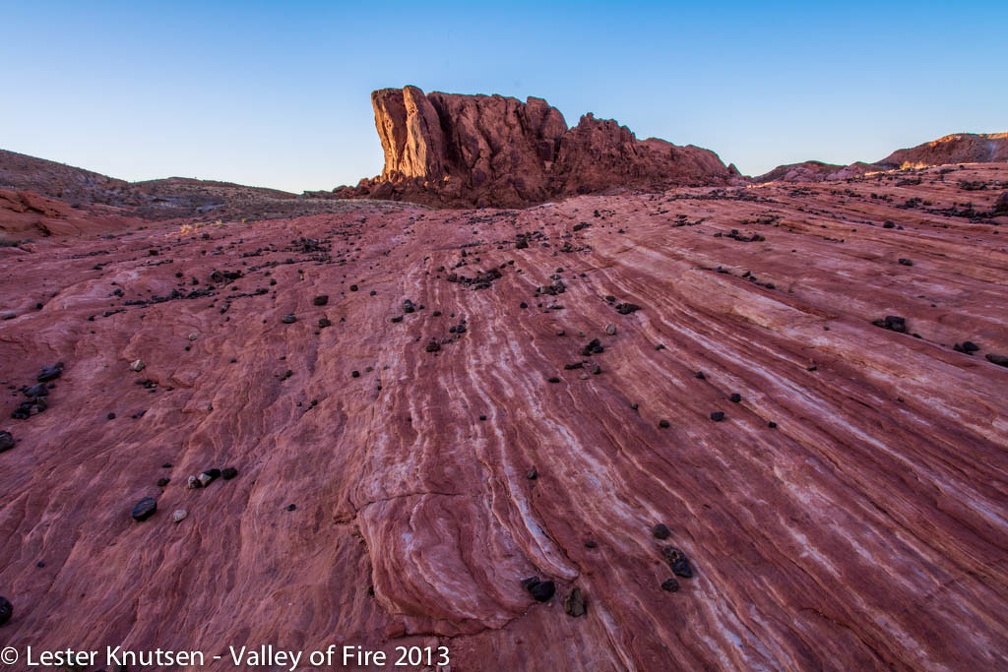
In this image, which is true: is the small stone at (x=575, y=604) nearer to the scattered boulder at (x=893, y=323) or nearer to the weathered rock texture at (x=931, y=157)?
the scattered boulder at (x=893, y=323)

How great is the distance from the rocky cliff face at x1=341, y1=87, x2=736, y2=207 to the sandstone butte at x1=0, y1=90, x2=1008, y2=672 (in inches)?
2311

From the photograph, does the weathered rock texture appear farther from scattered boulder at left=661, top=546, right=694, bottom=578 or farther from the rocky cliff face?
scattered boulder at left=661, top=546, right=694, bottom=578

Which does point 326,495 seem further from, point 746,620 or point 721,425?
point 721,425

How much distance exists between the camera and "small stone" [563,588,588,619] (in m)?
3.32

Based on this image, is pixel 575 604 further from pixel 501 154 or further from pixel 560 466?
pixel 501 154

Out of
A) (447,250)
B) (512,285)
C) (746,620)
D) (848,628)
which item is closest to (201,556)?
(746,620)

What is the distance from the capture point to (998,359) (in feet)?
16.6

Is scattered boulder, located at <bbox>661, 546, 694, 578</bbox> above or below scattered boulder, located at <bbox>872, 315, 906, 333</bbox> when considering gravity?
below

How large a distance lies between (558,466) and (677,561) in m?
1.59

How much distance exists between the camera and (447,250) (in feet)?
49.0

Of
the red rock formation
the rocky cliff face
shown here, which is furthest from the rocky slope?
the rocky cliff face

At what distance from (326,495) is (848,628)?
485cm

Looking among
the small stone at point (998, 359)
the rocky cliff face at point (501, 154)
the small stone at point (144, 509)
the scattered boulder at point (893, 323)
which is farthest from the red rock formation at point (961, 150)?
the small stone at point (144, 509)

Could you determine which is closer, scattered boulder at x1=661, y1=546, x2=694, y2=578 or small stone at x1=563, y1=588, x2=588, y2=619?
small stone at x1=563, y1=588, x2=588, y2=619
